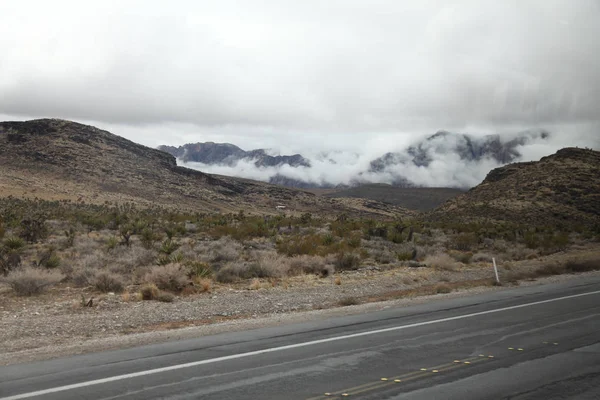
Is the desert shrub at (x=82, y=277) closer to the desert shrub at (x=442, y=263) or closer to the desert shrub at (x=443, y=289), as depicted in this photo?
the desert shrub at (x=443, y=289)

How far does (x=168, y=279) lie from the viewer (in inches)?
651

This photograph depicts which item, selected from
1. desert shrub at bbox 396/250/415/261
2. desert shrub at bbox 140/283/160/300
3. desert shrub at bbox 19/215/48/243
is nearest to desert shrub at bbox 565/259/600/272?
desert shrub at bbox 396/250/415/261

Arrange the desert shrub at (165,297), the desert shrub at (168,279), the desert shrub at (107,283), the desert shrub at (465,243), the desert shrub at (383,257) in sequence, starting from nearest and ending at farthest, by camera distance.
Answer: the desert shrub at (165,297) < the desert shrub at (107,283) < the desert shrub at (168,279) < the desert shrub at (383,257) < the desert shrub at (465,243)

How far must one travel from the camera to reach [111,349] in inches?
365

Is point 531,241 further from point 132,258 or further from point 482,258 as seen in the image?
point 132,258

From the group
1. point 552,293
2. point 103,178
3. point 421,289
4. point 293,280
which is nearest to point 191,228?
point 293,280

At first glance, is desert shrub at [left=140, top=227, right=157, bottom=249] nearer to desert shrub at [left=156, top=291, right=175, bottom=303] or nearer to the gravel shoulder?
the gravel shoulder

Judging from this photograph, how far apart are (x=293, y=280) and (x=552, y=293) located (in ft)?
28.8

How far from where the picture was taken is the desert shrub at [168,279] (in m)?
16.5

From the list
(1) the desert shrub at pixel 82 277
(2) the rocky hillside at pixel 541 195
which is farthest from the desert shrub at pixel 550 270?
(2) the rocky hillside at pixel 541 195

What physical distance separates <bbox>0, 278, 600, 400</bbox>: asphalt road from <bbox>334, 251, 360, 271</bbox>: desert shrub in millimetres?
11362

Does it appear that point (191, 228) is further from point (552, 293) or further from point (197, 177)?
point (197, 177)

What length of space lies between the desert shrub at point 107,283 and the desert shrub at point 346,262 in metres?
9.95

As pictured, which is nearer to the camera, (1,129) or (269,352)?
(269,352)
